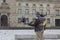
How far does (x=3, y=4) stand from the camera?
4653cm

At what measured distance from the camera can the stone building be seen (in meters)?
45.8

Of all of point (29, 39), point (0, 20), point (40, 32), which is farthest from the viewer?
point (0, 20)

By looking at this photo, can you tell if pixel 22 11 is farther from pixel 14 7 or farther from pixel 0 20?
pixel 0 20

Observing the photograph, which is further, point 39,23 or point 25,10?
point 25,10

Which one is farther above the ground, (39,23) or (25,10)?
(25,10)

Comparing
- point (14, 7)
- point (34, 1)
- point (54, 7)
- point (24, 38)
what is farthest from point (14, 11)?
point (24, 38)

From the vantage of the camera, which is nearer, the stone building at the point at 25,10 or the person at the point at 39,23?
the person at the point at 39,23

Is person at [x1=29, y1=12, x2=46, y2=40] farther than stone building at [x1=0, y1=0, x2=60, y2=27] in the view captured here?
No

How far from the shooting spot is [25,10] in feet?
152

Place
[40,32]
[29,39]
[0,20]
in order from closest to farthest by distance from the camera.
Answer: [40,32] < [29,39] < [0,20]

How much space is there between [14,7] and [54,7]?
349 inches

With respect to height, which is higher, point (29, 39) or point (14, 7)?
point (14, 7)

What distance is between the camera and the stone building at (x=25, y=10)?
45.8 m

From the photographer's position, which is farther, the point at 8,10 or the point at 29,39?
the point at 8,10
